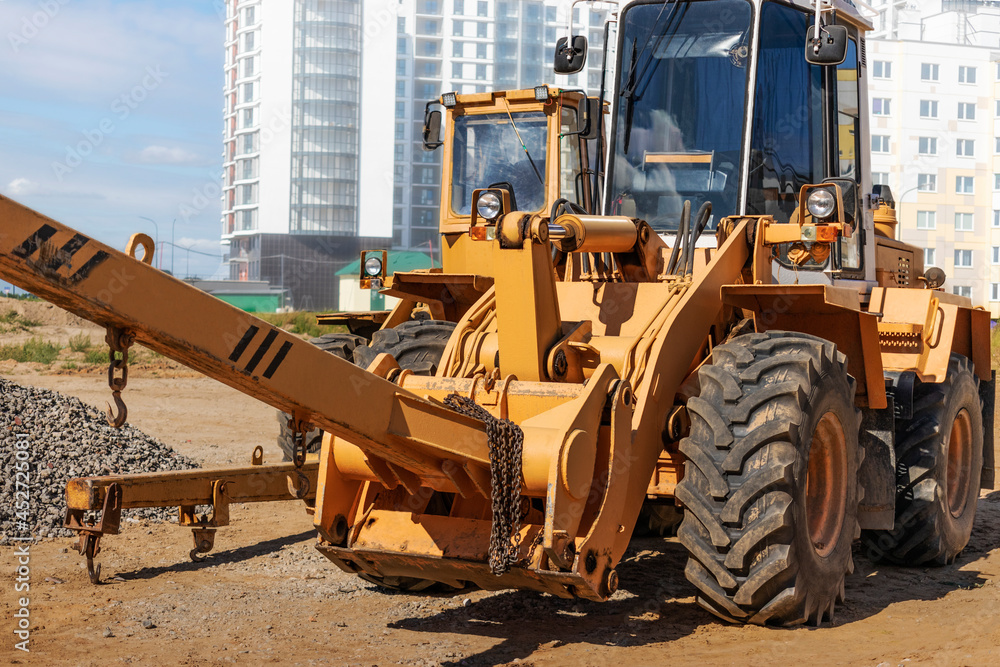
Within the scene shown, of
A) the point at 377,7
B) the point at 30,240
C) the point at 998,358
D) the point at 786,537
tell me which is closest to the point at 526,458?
the point at 786,537

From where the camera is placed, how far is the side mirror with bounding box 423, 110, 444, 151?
1035 cm

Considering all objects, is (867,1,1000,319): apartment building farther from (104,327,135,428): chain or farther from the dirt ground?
(104,327,135,428): chain

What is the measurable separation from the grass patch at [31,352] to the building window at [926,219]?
57065mm

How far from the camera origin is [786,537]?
197 inches

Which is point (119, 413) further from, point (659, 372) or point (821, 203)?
point (821, 203)

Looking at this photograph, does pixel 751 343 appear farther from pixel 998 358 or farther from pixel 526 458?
pixel 998 358

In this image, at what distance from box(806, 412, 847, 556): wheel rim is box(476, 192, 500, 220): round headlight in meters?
3.46

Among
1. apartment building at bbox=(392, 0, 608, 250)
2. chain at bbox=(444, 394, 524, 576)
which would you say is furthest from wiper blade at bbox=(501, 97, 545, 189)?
apartment building at bbox=(392, 0, 608, 250)

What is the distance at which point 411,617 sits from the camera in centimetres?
577

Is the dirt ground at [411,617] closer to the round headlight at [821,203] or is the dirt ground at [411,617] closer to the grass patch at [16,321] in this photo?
the round headlight at [821,203]

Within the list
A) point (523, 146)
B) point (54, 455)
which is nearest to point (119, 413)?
point (54, 455)

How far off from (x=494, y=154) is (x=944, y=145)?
6615cm

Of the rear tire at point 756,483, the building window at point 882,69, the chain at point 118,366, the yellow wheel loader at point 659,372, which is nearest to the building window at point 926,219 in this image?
the building window at point 882,69

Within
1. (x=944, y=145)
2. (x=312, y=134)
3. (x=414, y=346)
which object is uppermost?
(x=312, y=134)
